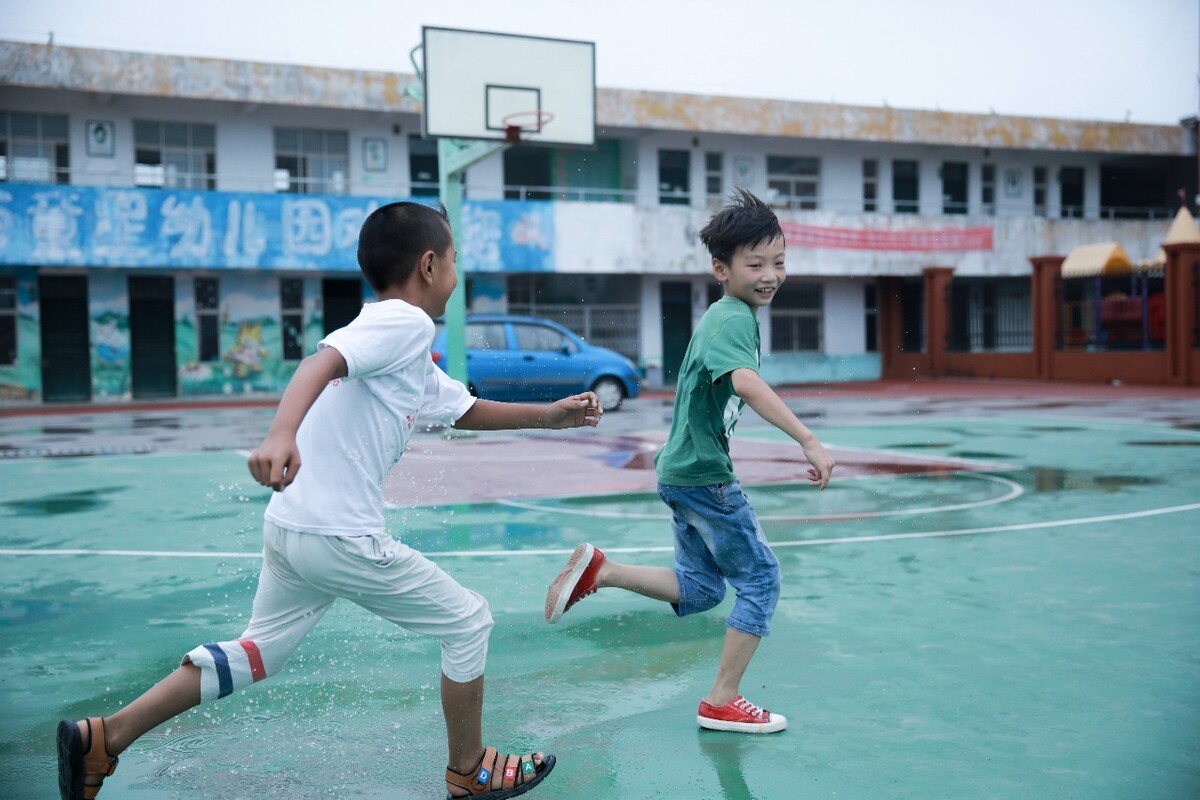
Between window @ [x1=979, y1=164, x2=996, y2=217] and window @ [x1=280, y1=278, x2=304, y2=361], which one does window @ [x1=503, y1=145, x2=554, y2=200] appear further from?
window @ [x1=979, y1=164, x2=996, y2=217]

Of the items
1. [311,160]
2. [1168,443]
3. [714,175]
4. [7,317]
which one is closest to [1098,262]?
[714,175]

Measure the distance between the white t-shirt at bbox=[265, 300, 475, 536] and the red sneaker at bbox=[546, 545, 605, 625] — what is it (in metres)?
0.87

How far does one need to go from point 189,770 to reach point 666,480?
1.54 meters

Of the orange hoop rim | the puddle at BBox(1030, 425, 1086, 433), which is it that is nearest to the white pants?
the puddle at BBox(1030, 425, 1086, 433)

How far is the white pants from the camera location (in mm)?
2596

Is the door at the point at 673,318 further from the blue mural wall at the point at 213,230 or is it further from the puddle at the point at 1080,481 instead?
the puddle at the point at 1080,481

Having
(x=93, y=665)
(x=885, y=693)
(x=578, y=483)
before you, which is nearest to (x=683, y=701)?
(x=885, y=693)

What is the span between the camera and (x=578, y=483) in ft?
29.5

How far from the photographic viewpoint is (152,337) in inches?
1012

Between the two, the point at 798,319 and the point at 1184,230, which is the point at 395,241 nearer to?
the point at 1184,230

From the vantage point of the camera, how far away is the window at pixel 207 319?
84.6ft

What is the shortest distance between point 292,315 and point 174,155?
14.7ft

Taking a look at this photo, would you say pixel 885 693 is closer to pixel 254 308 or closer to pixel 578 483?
pixel 578 483

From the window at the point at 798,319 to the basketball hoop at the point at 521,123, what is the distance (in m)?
16.2
